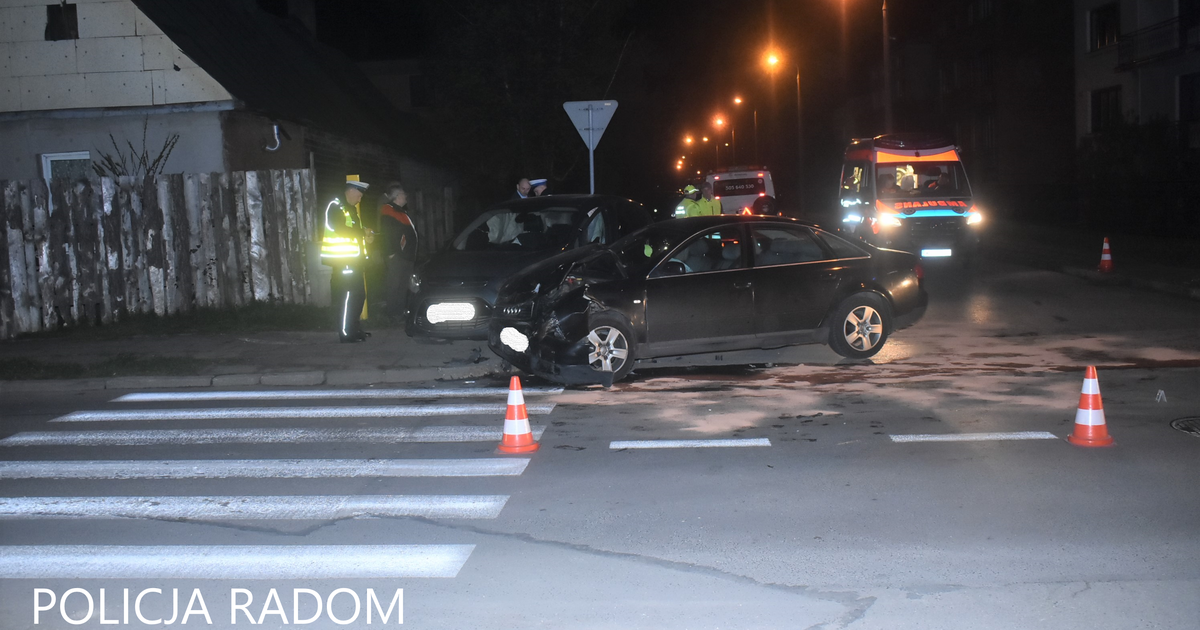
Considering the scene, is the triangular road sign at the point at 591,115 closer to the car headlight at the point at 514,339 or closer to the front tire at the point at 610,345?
the car headlight at the point at 514,339

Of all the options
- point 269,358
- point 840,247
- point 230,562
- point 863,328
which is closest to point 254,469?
point 230,562

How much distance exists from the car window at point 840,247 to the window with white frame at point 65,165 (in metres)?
13.9

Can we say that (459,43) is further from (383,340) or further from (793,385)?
(793,385)

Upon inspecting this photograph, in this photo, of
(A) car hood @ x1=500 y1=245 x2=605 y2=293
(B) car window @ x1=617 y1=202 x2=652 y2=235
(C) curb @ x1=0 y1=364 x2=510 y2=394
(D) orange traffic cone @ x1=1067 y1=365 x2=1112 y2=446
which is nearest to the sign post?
(B) car window @ x1=617 y1=202 x2=652 y2=235

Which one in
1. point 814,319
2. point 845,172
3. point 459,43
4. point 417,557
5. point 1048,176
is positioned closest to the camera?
point 417,557

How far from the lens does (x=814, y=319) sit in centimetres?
1054

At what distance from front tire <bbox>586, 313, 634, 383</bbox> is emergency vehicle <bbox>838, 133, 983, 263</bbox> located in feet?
31.6

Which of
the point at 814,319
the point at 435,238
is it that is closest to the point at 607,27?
the point at 435,238

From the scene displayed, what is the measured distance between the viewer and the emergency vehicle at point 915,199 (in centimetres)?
1873

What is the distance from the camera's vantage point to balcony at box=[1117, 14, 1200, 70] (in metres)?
29.7

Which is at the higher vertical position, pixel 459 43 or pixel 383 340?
pixel 459 43

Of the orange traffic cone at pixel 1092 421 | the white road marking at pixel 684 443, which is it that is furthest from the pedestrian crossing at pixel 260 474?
the orange traffic cone at pixel 1092 421

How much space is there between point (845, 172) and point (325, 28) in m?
39.6

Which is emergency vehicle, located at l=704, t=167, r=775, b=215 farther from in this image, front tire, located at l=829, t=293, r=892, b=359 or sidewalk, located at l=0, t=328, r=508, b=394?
front tire, located at l=829, t=293, r=892, b=359
